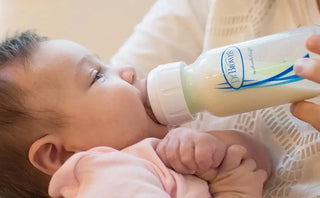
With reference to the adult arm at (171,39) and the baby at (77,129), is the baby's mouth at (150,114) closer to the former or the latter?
the baby at (77,129)

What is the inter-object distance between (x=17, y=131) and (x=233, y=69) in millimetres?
296

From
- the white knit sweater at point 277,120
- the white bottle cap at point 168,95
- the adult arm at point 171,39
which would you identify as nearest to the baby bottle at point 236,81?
the white bottle cap at point 168,95

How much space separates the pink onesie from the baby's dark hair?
82mm

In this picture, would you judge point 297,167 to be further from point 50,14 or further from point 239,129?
point 50,14

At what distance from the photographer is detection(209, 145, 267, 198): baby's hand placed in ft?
2.13

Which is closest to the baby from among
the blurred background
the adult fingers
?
the adult fingers

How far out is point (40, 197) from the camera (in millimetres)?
732

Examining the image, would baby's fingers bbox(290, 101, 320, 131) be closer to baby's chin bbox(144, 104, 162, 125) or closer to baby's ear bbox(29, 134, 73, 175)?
baby's chin bbox(144, 104, 162, 125)

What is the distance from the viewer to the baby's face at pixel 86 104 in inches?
26.8

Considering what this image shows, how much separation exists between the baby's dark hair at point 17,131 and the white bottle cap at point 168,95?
15 cm

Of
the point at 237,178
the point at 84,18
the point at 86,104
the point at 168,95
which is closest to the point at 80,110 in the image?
the point at 86,104

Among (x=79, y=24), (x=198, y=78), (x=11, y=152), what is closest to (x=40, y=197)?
(x=11, y=152)

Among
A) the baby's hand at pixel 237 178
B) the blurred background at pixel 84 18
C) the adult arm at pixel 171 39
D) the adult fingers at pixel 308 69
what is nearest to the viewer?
the adult fingers at pixel 308 69

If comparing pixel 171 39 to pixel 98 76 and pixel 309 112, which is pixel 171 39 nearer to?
pixel 98 76
